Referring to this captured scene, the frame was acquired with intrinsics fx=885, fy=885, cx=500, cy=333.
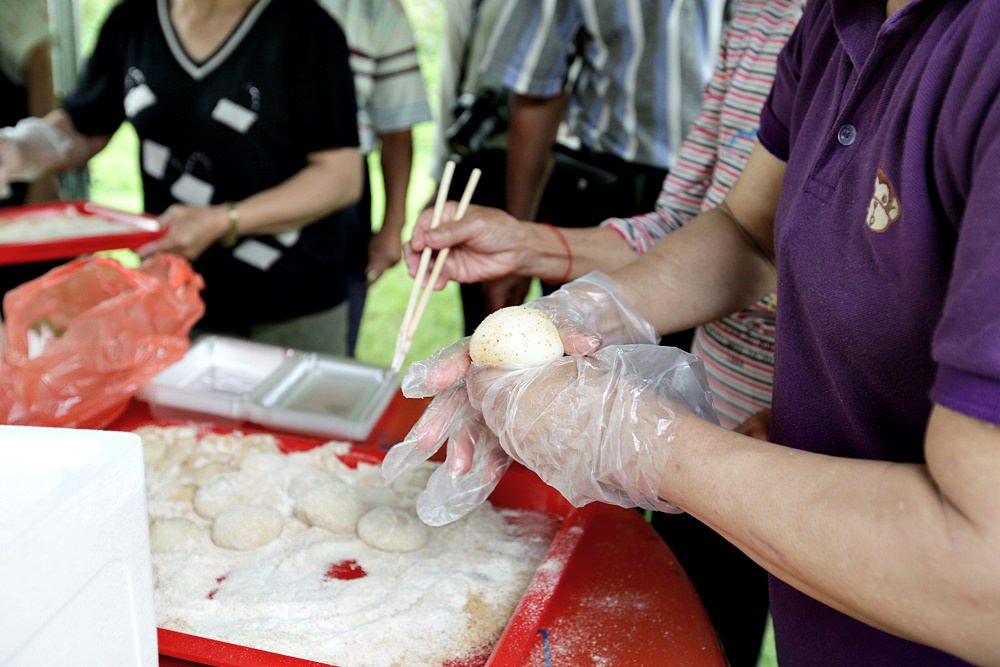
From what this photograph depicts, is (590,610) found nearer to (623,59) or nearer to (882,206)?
(882,206)

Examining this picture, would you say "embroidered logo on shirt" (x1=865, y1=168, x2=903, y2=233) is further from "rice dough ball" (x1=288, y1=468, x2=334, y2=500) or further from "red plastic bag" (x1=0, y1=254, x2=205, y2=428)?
"red plastic bag" (x1=0, y1=254, x2=205, y2=428)

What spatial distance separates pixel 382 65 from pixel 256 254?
2.79 ft

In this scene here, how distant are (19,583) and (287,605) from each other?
22.1 inches

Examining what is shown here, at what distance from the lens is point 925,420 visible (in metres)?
0.89

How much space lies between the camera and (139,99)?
250 cm

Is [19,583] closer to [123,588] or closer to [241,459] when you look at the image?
[123,588]

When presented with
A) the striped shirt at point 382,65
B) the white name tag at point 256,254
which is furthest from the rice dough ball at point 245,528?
the striped shirt at point 382,65

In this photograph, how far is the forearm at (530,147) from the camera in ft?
9.97

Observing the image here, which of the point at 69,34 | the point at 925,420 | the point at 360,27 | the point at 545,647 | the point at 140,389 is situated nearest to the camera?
the point at 925,420

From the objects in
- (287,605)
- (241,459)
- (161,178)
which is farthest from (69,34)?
(287,605)

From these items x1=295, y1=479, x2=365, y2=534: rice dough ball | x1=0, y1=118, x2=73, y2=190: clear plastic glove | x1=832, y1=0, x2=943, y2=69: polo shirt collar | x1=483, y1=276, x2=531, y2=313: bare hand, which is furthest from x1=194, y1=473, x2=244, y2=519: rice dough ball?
x1=0, y1=118, x2=73, y2=190: clear plastic glove

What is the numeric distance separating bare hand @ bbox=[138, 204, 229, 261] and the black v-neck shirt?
0.20 metres

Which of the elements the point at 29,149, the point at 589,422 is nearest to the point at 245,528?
the point at 589,422

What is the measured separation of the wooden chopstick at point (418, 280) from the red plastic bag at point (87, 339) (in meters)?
0.56
